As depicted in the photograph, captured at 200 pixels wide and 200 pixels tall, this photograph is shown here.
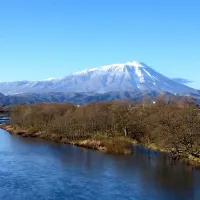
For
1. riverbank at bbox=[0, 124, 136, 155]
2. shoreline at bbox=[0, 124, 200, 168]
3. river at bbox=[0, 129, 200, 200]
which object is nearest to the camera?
river at bbox=[0, 129, 200, 200]

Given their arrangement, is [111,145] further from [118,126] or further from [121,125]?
[118,126]

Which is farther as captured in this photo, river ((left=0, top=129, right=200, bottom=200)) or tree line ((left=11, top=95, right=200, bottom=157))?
tree line ((left=11, top=95, right=200, bottom=157))

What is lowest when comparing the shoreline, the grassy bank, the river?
the river

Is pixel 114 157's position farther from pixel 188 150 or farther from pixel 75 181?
pixel 75 181

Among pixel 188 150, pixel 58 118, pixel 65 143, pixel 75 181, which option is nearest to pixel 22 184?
pixel 75 181

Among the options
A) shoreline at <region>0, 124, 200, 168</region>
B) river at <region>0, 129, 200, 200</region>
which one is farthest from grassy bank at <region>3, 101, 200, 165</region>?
river at <region>0, 129, 200, 200</region>

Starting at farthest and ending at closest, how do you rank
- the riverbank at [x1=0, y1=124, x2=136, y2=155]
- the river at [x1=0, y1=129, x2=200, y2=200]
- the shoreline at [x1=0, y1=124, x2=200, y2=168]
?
1. the riverbank at [x1=0, y1=124, x2=136, y2=155]
2. the shoreline at [x1=0, y1=124, x2=200, y2=168]
3. the river at [x1=0, y1=129, x2=200, y2=200]

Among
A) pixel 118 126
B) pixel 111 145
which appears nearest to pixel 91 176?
pixel 111 145

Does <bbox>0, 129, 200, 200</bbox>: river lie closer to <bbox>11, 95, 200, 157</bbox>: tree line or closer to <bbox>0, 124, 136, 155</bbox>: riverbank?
<bbox>0, 124, 136, 155</bbox>: riverbank

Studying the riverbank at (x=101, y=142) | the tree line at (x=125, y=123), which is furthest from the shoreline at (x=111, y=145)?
the tree line at (x=125, y=123)
